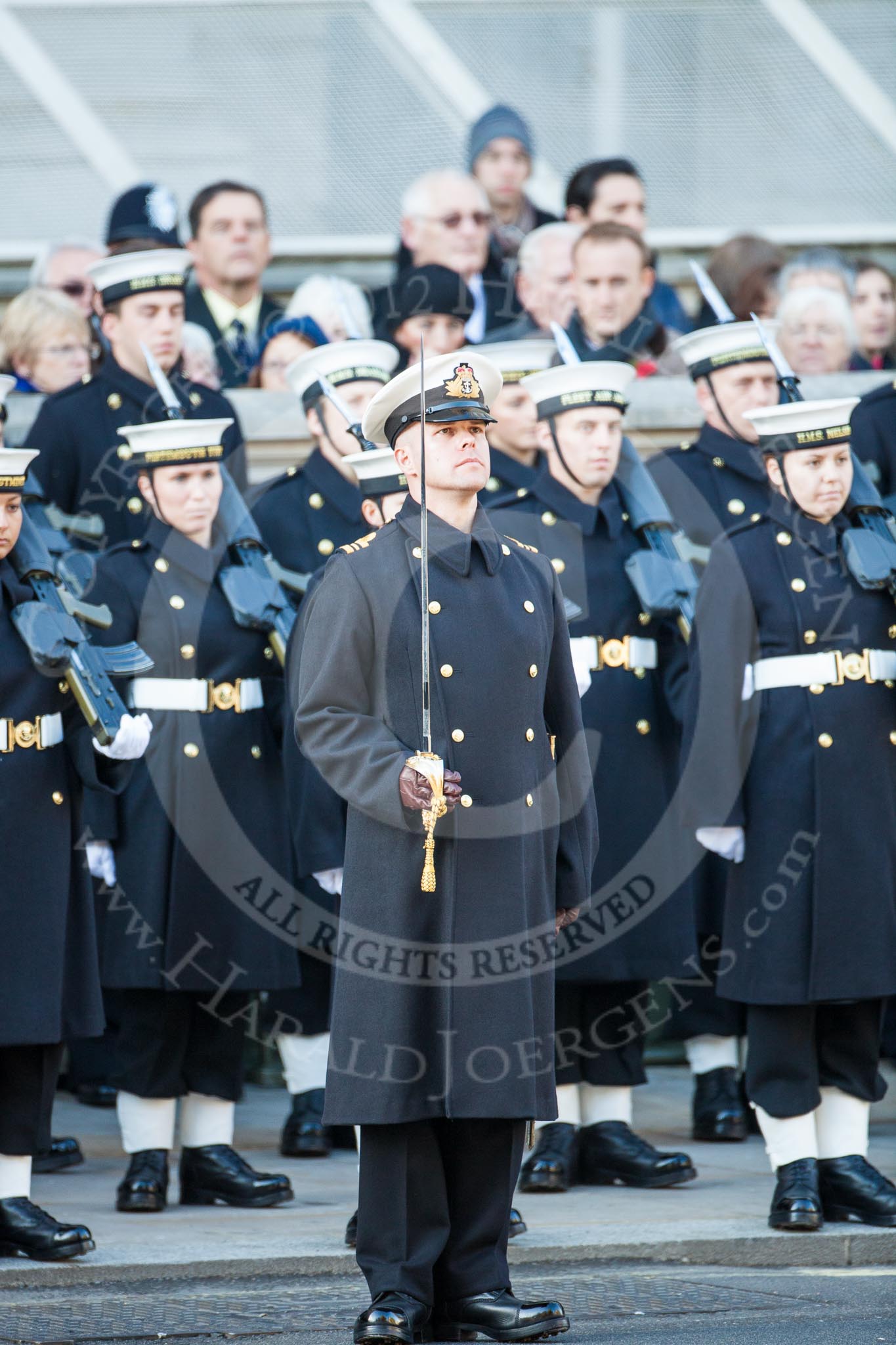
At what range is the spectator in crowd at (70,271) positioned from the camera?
9.18 meters

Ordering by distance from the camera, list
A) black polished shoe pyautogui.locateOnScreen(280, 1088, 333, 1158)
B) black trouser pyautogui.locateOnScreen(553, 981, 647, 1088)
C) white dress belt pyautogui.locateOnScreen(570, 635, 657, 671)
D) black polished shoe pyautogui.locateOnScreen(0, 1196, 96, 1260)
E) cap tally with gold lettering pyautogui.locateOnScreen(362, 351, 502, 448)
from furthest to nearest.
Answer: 1. black polished shoe pyautogui.locateOnScreen(280, 1088, 333, 1158)
2. white dress belt pyautogui.locateOnScreen(570, 635, 657, 671)
3. black trouser pyautogui.locateOnScreen(553, 981, 647, 1088)
4. black polished shoe pyautogui.locateOnScreen(0, 1196, 96, 1260)
5. cap tally with gold lettering pyautogui.locateOnScreen(362, 351, 502, 448)

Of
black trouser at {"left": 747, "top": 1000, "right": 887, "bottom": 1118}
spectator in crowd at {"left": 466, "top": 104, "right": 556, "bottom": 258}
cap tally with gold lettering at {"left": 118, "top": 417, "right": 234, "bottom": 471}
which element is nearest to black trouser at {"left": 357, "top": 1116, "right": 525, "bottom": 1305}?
black trouser at {"left": 747, "top": 1000, "right": 887, "bottom": 1118}

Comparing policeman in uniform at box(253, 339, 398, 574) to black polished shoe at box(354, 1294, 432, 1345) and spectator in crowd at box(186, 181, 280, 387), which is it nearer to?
spectator in crowd at box(186, 181, 280, 387)

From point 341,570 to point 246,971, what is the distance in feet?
6.19

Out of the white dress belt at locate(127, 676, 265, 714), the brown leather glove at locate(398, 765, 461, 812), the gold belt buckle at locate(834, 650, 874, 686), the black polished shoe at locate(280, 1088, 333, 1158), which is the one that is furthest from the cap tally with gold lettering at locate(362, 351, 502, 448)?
the black polished shoe at locate(280, 1088, 333, 1158)

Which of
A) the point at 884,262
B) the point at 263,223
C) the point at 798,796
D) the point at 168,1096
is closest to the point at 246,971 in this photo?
the point at 168,1096

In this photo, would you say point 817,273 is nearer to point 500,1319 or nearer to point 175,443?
point 175,443

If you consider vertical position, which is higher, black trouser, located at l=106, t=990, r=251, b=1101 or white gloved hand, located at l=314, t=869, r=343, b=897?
white gloved hand, located at l=314, t=869, r=343, b=897

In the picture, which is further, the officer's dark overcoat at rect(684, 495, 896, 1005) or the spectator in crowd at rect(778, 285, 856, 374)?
the spectator in crowd at rect(778, 285, 856, 374)

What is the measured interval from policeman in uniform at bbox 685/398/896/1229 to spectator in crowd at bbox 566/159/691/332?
2.81 metres

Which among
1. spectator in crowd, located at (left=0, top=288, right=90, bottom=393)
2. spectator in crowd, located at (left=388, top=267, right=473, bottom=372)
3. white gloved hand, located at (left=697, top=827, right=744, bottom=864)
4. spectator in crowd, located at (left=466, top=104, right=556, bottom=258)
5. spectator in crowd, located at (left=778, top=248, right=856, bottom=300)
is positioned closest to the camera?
white gloved hand, located at (left=697, top=827, right=744, bottom=864)

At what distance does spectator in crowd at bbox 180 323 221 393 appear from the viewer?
8.70m

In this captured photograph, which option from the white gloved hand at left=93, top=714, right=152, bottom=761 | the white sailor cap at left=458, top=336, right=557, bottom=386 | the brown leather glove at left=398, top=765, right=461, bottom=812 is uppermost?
the white sailor cap at left=458, top=336, right=557, bottom=386

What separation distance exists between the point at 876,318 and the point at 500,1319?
532 centimetres
